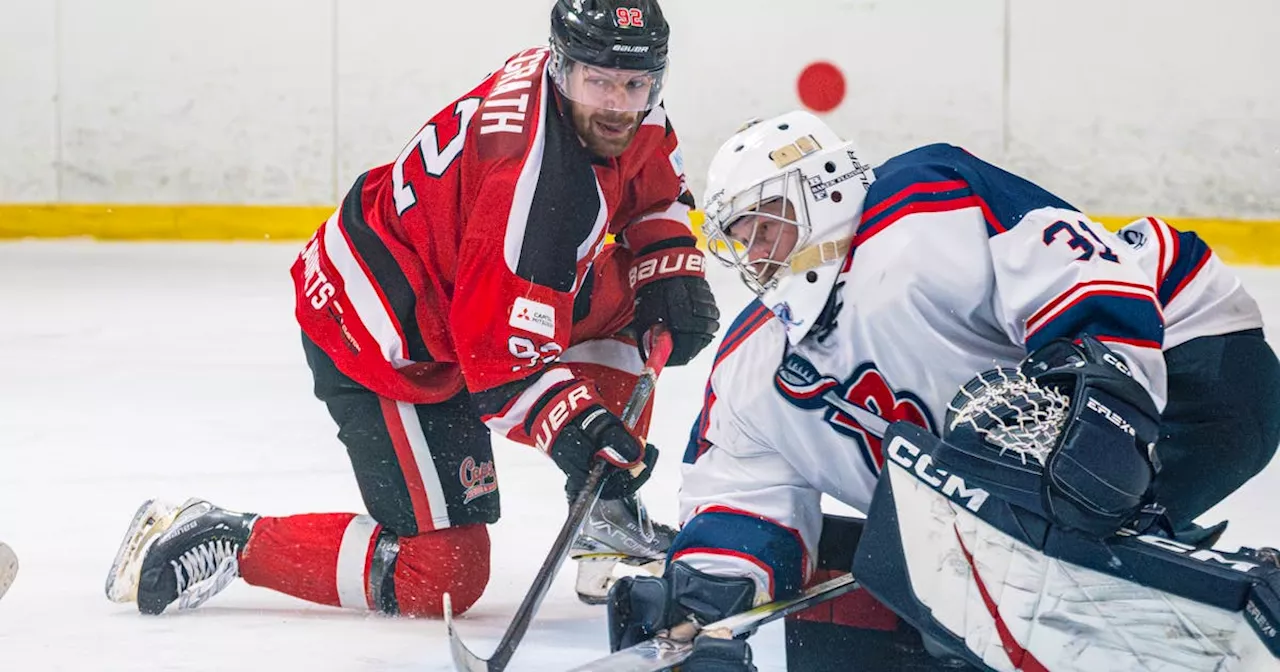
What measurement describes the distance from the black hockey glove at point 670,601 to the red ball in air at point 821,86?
176 inches

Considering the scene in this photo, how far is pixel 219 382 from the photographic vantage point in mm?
4246

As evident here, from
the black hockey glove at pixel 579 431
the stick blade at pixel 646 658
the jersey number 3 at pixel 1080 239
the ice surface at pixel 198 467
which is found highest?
the jersey number 3 at pixel 1080 239

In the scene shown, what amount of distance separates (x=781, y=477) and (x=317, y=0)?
16.0 ft

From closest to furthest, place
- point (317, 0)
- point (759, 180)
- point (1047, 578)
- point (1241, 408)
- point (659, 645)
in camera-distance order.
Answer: point (1047, 578), point (659, 645), point (759, 180), point (1241, 408), point (317, 0)

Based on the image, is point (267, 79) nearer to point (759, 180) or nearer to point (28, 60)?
point (28, 60)

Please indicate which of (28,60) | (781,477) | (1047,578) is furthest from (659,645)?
(28,60)

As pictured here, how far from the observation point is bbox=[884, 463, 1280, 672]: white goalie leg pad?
1674 mm

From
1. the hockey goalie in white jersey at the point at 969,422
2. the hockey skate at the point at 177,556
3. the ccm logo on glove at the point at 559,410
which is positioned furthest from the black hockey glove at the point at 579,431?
the hockey skate at the point at 177,556

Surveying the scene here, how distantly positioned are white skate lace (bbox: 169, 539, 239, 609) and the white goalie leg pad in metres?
1.18

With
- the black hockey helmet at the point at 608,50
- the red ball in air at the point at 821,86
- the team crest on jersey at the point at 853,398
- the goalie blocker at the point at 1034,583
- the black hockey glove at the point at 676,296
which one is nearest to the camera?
the goalie blocker at the point at 1034,583

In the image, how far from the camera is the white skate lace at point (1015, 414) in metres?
1.74

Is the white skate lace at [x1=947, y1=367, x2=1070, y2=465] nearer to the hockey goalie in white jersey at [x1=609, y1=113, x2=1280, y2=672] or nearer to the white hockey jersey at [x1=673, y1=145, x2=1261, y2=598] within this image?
the hockey goalie in white jersey at [x1=609, y1=113, x2=1280, y2=672]

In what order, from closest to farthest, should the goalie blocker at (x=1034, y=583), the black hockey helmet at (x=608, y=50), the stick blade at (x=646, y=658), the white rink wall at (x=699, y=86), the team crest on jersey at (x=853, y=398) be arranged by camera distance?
the goalie blocker at (x=1034, y=583) → the stick blade at (x=646, y=658) → the team crest on jersey at (x=853, y=398) → the black hockey helmet at (x=608, y=50) → the white rink wall at (x=699, y=86)

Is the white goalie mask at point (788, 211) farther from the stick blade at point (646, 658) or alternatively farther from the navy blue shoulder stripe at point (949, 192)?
the stick blade at point (646, 658)
